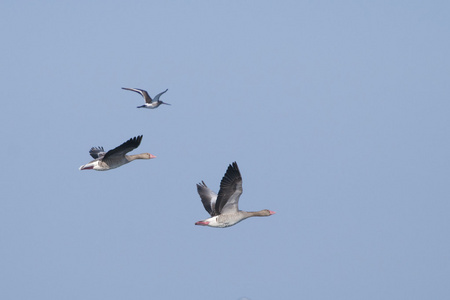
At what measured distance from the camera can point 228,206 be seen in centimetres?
2803

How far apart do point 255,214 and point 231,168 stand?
13.4 feet

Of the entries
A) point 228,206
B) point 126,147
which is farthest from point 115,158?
point 228,206

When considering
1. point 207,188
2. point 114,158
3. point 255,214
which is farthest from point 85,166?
point 255,214

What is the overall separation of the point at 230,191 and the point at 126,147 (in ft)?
16.9

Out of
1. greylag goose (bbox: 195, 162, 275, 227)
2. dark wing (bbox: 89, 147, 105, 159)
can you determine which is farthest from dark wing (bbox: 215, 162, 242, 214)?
dark wing (bbox: 89, 147, 105, 159)

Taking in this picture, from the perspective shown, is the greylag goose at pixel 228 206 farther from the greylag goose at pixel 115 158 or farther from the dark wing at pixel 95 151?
the dark wing at pixel 95 151

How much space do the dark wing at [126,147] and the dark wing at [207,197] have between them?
384cm

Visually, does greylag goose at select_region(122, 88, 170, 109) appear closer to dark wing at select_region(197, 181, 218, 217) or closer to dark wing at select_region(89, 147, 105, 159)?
dark wing at select_region(89, 147, 105, 159)

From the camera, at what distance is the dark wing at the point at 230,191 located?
2647 centimetres

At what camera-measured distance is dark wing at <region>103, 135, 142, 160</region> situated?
29250 mm

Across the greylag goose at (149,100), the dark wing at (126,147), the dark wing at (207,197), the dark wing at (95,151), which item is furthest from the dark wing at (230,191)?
the greylag goose at (149,100)

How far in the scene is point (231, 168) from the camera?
26312 millimetres

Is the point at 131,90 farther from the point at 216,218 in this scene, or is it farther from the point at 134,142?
the point at 216,218

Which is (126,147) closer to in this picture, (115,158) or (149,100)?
(115,158)
